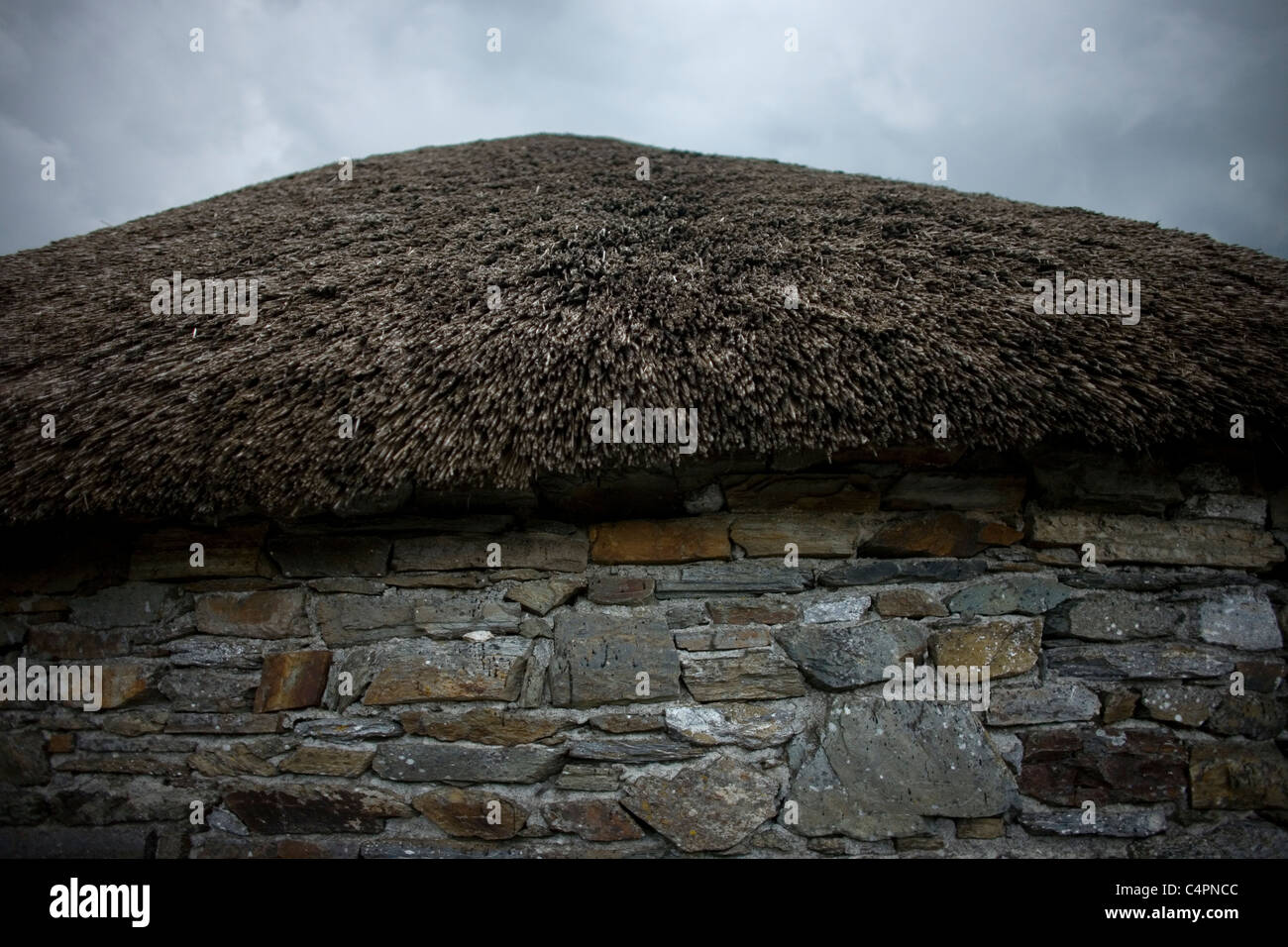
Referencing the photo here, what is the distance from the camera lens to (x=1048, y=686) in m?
2.14

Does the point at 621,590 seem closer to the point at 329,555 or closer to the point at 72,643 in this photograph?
the point at 329,555

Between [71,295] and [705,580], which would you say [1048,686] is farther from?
[71,295]

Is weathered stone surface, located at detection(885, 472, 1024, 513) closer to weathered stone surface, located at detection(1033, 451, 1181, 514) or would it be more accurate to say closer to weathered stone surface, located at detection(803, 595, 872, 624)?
weathered stone surface, located at detection(1033, 451, 1181, 514)

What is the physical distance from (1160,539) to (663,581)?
6.40 feet

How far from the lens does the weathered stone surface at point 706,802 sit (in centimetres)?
200

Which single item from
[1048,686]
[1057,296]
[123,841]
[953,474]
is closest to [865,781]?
[1048,686]

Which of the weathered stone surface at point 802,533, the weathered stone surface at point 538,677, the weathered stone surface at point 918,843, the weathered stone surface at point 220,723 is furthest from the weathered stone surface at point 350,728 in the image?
the weathered stone surface at point 918,843

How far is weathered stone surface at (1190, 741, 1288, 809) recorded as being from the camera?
6.89 feet

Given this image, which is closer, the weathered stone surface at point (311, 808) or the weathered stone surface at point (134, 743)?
the weathered stone surface at point (311, 808)

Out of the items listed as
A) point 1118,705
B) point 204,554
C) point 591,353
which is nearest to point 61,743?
point 204,554

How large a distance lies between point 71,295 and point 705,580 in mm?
3585

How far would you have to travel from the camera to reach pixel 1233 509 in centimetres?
223

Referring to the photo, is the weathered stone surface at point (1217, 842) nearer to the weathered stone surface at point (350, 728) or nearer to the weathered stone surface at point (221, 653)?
the weathered stone surface at point (350, 728)

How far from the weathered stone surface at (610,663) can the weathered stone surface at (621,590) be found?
0.24 feet
